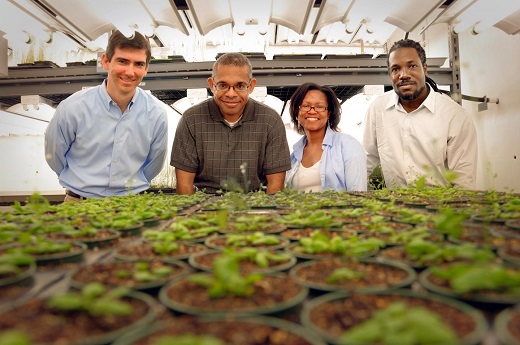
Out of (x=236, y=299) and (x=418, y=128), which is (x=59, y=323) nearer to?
(x=236, y=299)

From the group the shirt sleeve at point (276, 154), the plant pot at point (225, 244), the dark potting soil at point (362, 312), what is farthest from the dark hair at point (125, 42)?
the dark potting soil at point (362, 312)

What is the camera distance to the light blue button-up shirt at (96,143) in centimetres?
296

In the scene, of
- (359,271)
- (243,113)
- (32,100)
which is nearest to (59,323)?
(359,271)

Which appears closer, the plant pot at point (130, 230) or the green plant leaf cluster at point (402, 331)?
the green plant leaf cluster at point (402, 331)

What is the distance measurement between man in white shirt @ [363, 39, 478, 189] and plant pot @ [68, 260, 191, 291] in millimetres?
2426

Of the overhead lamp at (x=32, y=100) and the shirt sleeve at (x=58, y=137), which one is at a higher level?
the overhead lamp at (x=32, y=100)

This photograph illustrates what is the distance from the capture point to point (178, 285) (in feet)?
3.03

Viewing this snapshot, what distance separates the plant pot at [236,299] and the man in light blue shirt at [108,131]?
222 cm

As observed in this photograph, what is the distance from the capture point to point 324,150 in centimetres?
348

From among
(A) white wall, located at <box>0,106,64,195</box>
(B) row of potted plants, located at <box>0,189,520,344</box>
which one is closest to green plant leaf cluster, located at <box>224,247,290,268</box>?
(B) row of potted plants, located at <box>0,189,520,344</box>

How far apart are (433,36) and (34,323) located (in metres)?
6.24

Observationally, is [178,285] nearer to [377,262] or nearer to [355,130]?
[377,262]

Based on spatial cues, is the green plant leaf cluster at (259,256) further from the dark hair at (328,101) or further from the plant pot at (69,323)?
the dark hair at (328,101)

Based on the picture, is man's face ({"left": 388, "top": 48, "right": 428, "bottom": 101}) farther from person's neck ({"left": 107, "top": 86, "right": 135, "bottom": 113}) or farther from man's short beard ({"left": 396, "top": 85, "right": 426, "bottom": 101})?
person's neck ({"left": 107, "top": 86, "right": 135, "bottom": 113})
